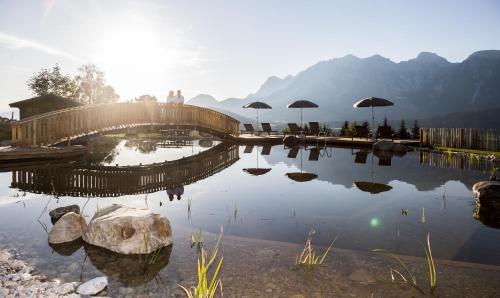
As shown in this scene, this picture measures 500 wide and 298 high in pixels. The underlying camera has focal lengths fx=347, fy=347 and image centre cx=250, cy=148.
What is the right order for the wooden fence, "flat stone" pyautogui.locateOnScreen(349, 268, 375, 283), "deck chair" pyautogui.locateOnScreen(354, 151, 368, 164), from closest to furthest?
"flat stone" pyautogui.locateOnScreen(349, 268, 375, 283), "deck chair" pyautogui.locateOnScreen(354, 151, 368, 164), the wooden fence

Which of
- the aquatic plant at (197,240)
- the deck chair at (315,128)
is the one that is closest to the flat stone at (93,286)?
the aquatic plant at (197,240)

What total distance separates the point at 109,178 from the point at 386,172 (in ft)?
29.5

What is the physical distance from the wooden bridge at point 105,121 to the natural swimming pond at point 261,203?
2.13 m

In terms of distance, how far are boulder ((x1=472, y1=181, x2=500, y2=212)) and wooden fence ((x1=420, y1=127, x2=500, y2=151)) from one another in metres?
10.1

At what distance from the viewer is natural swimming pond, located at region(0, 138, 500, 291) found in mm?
4832

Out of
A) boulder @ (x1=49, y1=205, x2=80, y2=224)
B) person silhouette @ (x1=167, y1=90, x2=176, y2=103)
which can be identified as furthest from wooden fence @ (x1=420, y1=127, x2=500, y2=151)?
boulder @ (x1=49, y1=205, x2=80, y2=224)

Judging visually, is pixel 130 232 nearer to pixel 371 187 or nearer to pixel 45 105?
pixel 371 187

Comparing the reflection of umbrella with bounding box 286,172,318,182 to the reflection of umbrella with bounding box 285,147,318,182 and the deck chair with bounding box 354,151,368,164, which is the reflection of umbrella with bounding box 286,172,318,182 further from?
the deck chair with bounding box 354,151,368,164

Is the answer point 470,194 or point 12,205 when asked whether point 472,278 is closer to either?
point 470,194

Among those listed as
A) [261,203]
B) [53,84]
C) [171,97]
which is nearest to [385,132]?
[171,97]

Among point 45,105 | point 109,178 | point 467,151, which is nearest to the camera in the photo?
point 109,178

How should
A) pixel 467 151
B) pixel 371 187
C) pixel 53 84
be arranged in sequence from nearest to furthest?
pixel 371 187, pixel 467 151, pixel 53 84

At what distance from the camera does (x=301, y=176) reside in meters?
11.2

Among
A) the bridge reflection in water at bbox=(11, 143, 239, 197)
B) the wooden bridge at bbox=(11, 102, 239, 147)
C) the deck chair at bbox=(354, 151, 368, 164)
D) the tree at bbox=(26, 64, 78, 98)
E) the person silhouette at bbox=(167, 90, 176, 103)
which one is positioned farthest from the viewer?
the tree at bbox=(26, 64, 78, 98)
